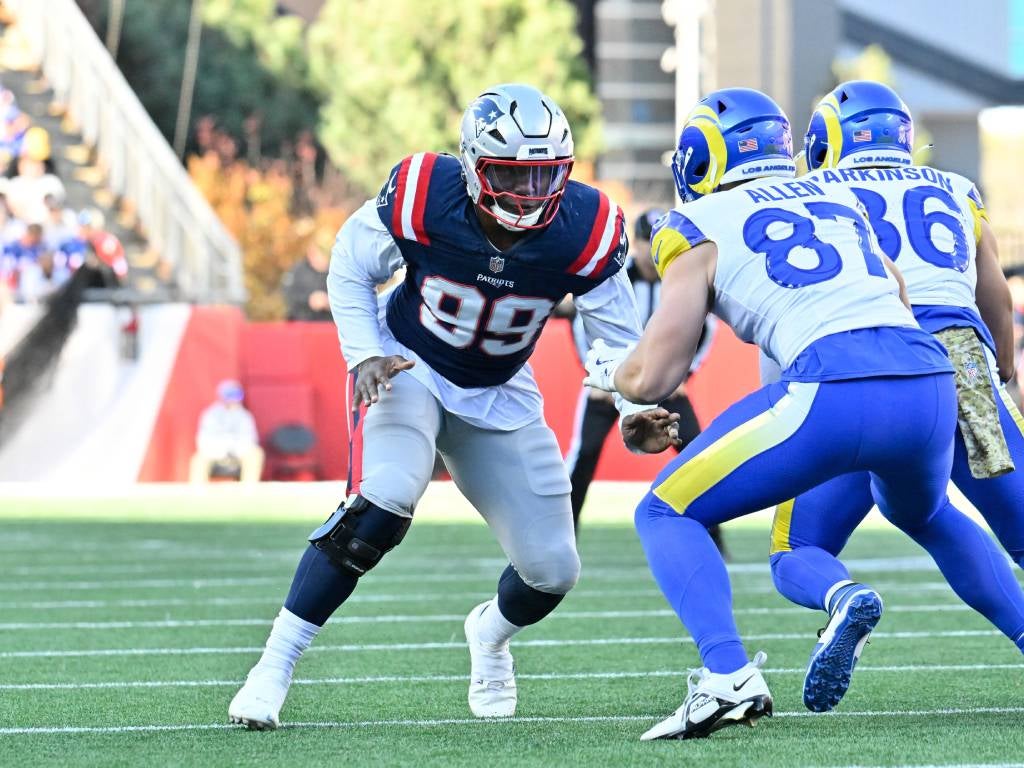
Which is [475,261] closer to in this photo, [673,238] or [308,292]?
[673,238]

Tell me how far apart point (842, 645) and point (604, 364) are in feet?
2.96

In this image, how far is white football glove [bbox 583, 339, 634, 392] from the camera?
4742 millimetres

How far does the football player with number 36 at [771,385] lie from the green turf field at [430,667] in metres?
0.32

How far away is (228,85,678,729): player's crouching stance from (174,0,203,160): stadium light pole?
2923 centimetres

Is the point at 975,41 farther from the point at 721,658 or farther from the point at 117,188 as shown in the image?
the point at 721,658

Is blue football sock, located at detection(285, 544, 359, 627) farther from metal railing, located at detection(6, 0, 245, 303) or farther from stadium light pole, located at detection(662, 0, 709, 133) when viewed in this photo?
stadium light pole, located at detection(662, 0, 709, 133)

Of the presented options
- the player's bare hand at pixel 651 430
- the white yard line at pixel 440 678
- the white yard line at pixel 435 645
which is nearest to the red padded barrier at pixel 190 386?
the white yard line at pixel 435 645

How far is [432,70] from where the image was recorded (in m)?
34.9

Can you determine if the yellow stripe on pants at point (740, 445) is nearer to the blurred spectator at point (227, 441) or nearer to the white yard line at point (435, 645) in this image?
the white yard line at point (435, 645)

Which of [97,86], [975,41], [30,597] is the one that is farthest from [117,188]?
[975,41]

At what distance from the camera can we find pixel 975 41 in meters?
37.2

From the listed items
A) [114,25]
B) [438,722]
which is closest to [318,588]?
[438,722]

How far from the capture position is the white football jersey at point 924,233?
16.9 ft

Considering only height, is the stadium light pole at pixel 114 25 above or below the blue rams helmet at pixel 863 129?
below
